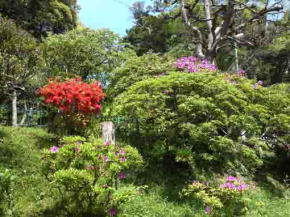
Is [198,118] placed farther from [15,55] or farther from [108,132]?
[15,55]

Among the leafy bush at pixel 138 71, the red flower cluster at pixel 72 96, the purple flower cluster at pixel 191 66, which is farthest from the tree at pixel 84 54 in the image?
the purple flower cluster at pixel 191 66

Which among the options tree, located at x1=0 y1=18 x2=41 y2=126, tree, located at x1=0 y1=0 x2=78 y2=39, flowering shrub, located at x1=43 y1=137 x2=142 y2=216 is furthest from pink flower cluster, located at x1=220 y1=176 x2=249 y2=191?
tree, located at x1=0 y1=0 x2=78 y2=39

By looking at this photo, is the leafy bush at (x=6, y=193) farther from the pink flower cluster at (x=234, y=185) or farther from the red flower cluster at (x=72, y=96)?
the pink flower cluster at (x=234, y=185)

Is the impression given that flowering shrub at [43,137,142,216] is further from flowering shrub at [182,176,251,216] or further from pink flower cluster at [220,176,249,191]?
pink flower cluster at [220,176,249,191]

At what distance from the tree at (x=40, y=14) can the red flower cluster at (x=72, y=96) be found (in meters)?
10.4

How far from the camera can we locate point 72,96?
8.87 meters

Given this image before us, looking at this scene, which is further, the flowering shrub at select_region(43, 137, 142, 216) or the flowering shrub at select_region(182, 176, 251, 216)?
the flowering shrub at select_region(182, 176, 251, 216)

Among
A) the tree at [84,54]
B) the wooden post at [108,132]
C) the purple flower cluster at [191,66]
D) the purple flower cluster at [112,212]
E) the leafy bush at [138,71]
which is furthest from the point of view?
the tree at [84,54]

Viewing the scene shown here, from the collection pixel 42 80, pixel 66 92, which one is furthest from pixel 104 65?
pixel 66 92

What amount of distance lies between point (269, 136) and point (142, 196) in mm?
4693

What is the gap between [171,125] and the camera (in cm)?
862

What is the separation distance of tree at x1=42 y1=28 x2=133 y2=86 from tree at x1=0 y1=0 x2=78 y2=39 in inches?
212

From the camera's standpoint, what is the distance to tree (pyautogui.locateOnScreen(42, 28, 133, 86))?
12961mm

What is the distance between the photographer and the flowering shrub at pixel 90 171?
229 inches
